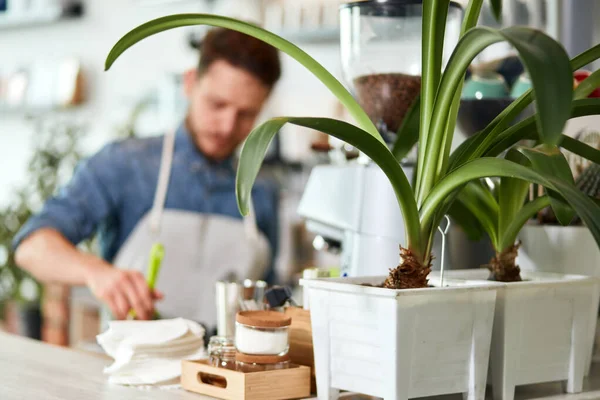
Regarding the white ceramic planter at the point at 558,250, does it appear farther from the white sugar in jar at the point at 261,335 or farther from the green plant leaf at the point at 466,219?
the white sugar in jar at the point at 261,335

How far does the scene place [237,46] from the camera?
323cm

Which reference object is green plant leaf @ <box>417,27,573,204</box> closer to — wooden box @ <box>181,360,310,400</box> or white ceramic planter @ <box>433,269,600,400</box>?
white ceramic planter @ <box>433,269,600,400</box>

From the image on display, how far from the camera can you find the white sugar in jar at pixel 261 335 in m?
0.99

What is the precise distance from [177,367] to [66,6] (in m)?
3.03

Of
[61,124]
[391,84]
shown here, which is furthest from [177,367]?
[61,124]

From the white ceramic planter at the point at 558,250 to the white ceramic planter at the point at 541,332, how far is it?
0.38 feet

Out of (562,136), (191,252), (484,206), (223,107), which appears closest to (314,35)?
(223,107)

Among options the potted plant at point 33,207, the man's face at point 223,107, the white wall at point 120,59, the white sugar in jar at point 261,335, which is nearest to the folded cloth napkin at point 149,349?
the white sugar in jar at point 261,335

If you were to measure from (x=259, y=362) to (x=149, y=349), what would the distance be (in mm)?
185

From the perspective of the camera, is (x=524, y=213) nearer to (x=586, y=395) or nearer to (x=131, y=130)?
(x=586, y=395)

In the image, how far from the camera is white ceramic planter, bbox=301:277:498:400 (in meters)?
0.87

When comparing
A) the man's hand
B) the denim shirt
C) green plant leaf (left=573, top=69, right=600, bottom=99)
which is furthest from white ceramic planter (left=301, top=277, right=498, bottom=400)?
the denim shirt

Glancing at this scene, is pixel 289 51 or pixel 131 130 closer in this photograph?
pixel 289 51

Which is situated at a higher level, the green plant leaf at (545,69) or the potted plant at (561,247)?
the green plant leaf at (545,69)
